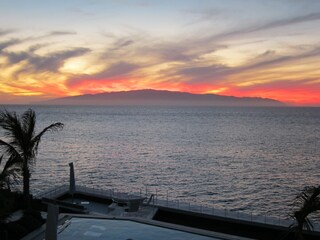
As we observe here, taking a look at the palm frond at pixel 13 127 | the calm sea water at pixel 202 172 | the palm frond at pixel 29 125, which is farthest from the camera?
the calm sea water at pixel 202 172

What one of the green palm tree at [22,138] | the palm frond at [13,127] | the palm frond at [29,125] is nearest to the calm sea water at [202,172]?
the green palm tree at [22,138]

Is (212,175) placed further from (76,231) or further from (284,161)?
(76,231)

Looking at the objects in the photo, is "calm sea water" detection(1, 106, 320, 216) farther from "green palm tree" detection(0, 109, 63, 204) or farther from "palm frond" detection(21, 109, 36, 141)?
"palm frond" detection(21, 109, 36, 141)

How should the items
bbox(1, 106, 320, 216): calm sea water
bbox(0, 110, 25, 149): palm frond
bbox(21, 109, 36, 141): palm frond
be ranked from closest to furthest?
bbox(0, 110, 25, 149): palm frond, bbox(21, 109, 36, 141): palm frond, bbox(1, 106, 320, 216): calm sea water

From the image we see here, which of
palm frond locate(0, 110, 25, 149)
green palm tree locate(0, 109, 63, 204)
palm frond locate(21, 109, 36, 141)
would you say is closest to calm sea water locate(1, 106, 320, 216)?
green palm tree locate(0, 109, 63, 204)

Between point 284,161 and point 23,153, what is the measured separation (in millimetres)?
44295

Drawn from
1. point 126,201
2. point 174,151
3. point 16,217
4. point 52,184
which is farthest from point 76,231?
point 174,151

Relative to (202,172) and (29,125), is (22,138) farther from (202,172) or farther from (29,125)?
(202,172)

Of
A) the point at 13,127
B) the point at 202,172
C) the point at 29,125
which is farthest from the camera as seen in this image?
the point at 202,172

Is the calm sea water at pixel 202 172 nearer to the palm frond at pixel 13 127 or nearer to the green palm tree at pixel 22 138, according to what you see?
the green palm tree at pixel 22 138

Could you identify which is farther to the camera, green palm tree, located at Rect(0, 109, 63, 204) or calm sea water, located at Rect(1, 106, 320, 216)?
calm sea water, located at Rect(1, 106, 320, 216)

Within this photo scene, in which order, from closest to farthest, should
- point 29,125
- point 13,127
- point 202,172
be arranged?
1. point 13,127
2. point 29,125
3. point 202,172

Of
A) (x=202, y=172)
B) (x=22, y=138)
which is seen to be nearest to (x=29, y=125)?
(x=22, y=138)

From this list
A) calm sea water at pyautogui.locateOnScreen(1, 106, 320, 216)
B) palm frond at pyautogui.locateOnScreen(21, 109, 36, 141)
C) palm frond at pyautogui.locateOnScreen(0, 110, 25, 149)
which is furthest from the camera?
calm sea water at pyautogui.locateOnScreen(1, 106, 320, 216)
